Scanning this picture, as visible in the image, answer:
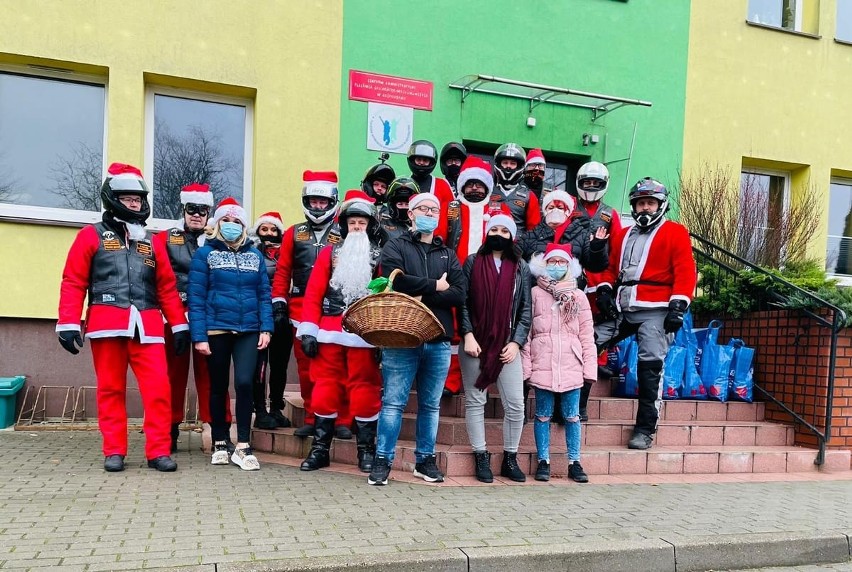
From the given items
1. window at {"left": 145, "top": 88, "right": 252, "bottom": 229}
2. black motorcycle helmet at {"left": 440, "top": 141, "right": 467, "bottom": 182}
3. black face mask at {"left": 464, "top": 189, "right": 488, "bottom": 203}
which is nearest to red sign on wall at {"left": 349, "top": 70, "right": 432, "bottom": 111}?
window at {"left": 145, "top": 88, "right": 252, "bottom": 229}

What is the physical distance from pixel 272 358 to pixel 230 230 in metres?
1.59

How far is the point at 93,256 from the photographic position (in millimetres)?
5223

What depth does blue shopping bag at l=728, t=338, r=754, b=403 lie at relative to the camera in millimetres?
7270

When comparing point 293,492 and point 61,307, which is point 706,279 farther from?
point 61,307

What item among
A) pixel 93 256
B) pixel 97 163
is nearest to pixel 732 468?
pixel 93 256

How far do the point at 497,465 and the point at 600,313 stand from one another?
6.16 ft

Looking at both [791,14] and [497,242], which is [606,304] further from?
[791,14]

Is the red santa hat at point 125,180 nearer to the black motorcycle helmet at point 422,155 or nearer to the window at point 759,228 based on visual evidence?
the black motorcycle helmet at point 422,155

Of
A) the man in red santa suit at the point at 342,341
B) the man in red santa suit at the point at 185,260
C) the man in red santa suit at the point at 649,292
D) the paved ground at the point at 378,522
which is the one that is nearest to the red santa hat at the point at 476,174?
the man in red santa suit at the point at 342,341

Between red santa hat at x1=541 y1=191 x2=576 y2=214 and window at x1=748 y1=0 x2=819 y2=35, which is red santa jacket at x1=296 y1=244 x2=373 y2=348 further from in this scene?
window at x1=748 y1=0 x2=819 y2=35

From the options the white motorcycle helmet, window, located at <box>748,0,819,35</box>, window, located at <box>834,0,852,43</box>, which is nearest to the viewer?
the white motorcycle helmet

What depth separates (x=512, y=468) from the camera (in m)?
5.47

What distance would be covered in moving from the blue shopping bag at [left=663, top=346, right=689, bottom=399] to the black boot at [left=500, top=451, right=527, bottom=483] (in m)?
2.32

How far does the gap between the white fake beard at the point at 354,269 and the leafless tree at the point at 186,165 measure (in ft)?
12.7
